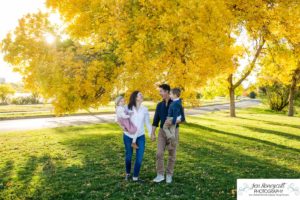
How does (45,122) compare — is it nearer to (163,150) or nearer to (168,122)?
(163,150)

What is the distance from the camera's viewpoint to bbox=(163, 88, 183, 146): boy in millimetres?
7031

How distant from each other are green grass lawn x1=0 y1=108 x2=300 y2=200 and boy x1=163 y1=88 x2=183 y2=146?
1.07m

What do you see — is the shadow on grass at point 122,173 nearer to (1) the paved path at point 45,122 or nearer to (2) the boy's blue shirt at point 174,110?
(2) the boy's blue shirt at point 174,110

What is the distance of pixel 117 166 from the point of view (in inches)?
359

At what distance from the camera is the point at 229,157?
10.8m

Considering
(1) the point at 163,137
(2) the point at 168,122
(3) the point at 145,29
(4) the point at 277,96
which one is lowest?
(1) the point at 163,137

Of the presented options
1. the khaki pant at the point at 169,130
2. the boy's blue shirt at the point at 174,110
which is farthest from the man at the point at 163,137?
the boy's blue shirt at the point at 174,110

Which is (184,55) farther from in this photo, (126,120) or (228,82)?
(228,82)

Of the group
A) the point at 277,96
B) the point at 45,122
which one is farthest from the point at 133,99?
the point at 277,96

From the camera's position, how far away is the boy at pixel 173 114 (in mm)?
7031

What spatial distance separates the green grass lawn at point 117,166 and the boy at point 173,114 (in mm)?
1070

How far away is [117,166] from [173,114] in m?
2.93

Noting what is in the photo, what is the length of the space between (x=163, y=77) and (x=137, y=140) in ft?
17.8

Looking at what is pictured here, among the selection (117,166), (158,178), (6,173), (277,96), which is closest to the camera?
(158,178)
